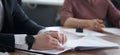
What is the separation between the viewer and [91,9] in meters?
2.12

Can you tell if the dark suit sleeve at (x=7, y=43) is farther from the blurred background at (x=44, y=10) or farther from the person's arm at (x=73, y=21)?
the blurred background at (x=44, y=10)

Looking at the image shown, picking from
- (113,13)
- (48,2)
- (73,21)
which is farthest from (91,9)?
(48,2)

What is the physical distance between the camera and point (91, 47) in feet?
3.84

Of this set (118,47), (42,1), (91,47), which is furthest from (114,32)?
(42,1)

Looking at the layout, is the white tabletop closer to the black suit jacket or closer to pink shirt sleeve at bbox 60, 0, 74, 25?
pink shirt sleeve at bbox 60, 0, 74, 25

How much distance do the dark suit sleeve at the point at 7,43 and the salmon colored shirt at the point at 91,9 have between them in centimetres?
102

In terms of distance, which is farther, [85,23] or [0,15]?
[85,23]

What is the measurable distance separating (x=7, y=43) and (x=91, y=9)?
115 centimetres

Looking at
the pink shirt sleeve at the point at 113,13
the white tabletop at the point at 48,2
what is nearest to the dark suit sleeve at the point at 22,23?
the pink shirt sleeve at the point at 113,13

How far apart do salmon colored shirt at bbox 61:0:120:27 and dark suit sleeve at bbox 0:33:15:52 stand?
3.34 feet

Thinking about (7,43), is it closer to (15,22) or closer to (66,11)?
(15,22)

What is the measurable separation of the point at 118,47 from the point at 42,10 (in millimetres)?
2595

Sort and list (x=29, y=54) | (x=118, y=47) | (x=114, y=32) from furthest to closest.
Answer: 1. (x=114, y=32)
2. (x=118, y=47)
3. (x=29, y=54)

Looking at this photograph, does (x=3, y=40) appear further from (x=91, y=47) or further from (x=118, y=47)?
(x=118, y=47)
